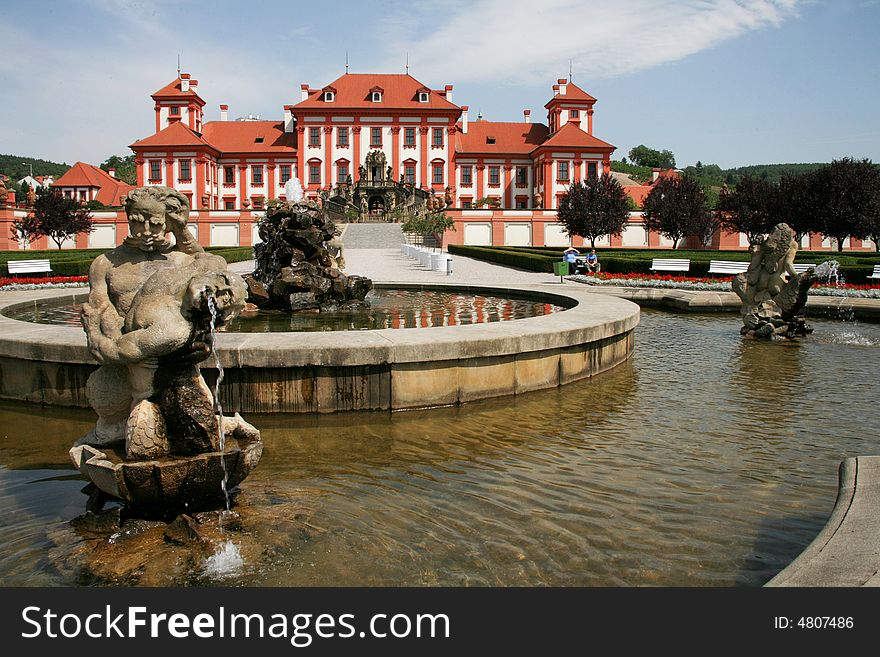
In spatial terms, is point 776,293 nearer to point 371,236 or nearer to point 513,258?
point 513,258

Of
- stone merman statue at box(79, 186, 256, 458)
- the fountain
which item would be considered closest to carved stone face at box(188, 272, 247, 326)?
stone merman statue at box(79, 186, 256, 458)

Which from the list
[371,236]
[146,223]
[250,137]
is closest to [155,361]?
[146,223]

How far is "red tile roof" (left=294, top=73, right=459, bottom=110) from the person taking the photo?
6012 centimetres

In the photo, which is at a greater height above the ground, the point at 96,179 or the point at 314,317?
the point at 96,179

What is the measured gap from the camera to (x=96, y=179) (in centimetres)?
7119

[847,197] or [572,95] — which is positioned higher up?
[572,95]

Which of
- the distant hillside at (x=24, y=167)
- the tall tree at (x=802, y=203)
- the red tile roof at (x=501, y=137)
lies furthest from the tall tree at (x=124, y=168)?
the tall tree at (x=802, y=203)

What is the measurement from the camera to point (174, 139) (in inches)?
2336

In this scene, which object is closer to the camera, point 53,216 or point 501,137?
point 53,216

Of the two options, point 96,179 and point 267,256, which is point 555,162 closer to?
point 96,179

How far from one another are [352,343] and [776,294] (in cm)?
714

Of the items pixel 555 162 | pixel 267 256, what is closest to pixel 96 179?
pixel 555 162

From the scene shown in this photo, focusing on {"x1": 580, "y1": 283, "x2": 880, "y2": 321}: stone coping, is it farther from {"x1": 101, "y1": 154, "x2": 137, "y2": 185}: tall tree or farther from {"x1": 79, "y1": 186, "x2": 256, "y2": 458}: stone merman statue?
{"x1": 101, "y1": 154, "x2": 137, "y2": 185}: tall tree
